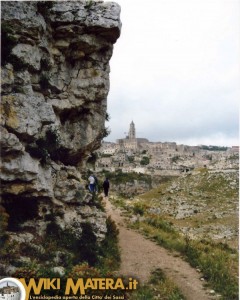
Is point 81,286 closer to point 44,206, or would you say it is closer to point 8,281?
point 8,281

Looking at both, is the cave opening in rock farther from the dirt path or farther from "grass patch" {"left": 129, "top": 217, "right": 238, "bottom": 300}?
"grass patch" {"left": 129, "top": 217, "right": 238, "bottom": 300}

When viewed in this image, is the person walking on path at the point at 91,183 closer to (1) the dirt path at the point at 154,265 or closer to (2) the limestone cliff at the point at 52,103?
(2) the limestone cliff at the point at 52,103

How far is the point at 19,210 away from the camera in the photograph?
57.2 ft

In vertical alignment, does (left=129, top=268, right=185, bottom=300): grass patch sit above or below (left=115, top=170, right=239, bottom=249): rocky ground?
below

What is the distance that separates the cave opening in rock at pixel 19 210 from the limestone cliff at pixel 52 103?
1.6 inches

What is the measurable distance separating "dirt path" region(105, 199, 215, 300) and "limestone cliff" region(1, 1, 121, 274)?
205 centimetres

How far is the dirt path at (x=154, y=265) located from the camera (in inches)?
652

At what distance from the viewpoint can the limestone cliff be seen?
16672mm

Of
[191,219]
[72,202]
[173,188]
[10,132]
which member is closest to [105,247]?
[72,202]

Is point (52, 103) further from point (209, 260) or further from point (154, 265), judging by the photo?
point (209, 260)

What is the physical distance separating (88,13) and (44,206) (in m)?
9.74

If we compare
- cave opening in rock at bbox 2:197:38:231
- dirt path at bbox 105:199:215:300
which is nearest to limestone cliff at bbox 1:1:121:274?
cave opening in rock at bbox 2:197:38:231

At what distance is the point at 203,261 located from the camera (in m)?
19.5

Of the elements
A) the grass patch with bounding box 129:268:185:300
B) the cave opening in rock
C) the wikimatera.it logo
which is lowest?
the grass patch with bounding box 129:268:185:300
